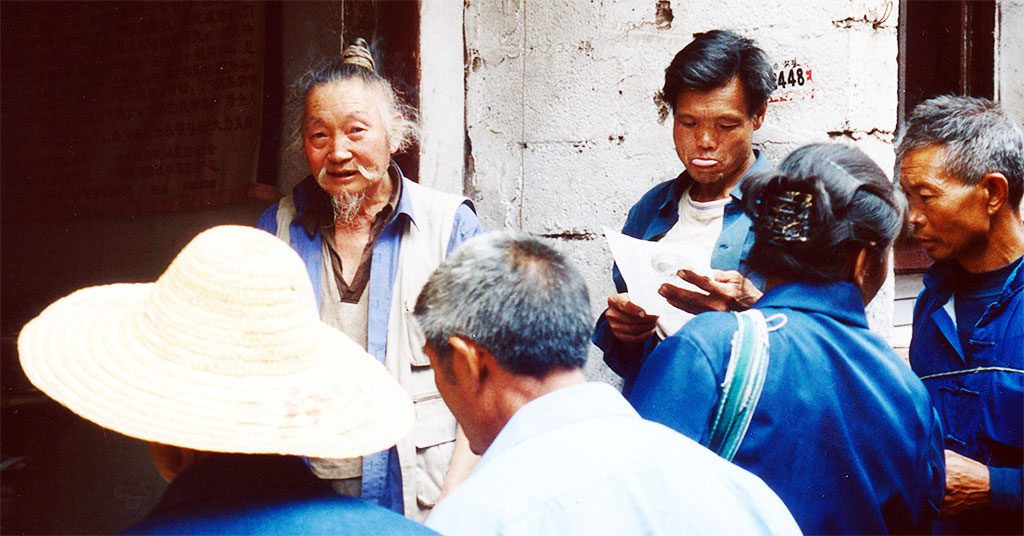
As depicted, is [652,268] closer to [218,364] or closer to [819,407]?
[819,407]

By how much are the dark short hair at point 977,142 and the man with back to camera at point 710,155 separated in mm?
490

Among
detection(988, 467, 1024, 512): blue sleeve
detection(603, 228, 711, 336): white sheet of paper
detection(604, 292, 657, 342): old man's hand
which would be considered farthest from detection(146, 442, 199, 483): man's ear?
detection(988, 467, 1024, 512): blue sleeve

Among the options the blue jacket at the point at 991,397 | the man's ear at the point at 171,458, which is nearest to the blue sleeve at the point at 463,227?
the blue jacket at the point at 991,397

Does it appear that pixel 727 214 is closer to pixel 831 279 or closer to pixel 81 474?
pixel 831 279

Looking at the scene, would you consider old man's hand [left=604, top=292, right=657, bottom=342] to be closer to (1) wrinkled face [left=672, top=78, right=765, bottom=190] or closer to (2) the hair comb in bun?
(1) wrinkled face [left=672, top=78, right=765, bottom=190]

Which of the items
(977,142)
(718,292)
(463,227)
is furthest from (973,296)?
(463,227)

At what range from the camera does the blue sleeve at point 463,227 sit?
2.74 meters

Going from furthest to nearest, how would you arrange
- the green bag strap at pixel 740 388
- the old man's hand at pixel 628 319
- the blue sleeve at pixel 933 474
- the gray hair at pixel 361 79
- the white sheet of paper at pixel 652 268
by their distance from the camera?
the gray hair at pixel 361 79
the old man's hand at pixel 628 319
the white sheet of paper at pixel 652 268
the blue sleeve at pixel 933 474
the green bag strap at pixel 740 388

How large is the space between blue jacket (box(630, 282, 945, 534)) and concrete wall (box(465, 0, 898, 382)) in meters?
1.37

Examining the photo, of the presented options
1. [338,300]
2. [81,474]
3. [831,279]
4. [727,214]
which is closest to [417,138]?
[338,300]

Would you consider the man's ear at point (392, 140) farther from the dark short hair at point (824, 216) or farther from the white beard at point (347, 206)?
the dark short hair at point (824, 216)

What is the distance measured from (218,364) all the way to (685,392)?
85cm

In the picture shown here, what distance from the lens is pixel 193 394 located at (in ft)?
3.89

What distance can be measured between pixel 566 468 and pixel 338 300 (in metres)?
1.55
